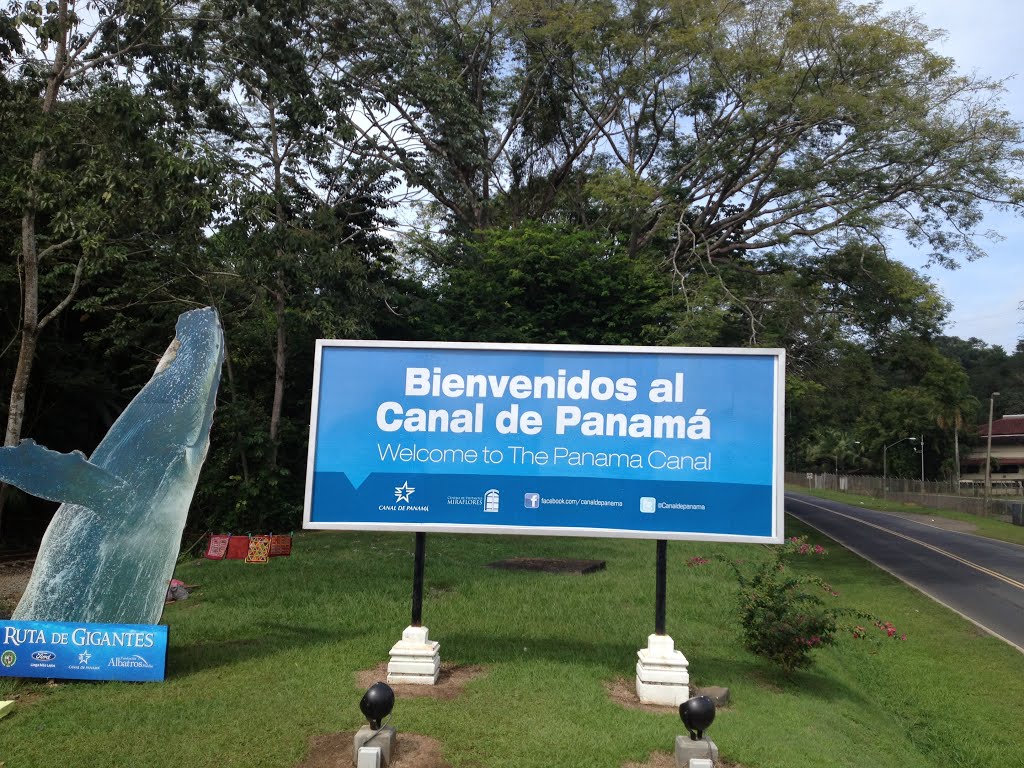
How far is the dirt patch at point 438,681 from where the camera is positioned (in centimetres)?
745

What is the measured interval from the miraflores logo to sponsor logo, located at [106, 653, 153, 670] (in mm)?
2653

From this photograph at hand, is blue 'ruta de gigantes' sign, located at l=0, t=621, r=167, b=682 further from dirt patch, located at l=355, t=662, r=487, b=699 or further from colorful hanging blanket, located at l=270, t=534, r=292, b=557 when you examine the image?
colorful hanging blanket, located at l=270, t=534, r=292, b=557

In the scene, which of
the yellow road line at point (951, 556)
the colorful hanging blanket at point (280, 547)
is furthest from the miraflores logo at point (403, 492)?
the yellow road line at point (951, 556)

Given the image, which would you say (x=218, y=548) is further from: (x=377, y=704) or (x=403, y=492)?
(x=377, y=704)

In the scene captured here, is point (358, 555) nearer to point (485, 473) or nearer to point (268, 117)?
point (485, 473)

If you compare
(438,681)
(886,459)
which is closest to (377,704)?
(438,681)

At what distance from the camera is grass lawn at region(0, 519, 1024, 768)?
20.4 ft

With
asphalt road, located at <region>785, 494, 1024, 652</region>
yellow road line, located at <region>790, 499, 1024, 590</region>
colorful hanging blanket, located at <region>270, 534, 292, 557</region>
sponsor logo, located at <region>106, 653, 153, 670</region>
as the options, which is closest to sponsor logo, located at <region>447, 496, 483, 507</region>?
sponsor logo, located at <region>106, 653, 153, 670</region>

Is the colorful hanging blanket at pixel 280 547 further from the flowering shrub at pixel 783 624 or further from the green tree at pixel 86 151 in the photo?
the flowering shrub at pixel 783 624

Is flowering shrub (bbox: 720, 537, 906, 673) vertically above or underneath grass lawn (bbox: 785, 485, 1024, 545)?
above

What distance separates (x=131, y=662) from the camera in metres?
7.45

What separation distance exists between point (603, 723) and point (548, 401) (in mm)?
3000

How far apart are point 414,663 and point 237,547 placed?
875 centimetres

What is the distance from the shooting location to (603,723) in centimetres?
676
